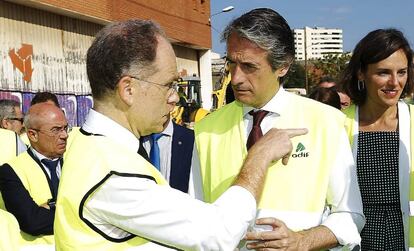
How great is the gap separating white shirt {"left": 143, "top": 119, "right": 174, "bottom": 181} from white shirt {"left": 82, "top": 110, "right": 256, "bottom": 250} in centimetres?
204

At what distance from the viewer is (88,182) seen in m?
1.87

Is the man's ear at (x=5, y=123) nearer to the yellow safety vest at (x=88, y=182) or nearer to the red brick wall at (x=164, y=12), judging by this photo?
the yellow safety vest at (x=88, y=182)

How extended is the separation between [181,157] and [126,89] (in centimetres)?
206

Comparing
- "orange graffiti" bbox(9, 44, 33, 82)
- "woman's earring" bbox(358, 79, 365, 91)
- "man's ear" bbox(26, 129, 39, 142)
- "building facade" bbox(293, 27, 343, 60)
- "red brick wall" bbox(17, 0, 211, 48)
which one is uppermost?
"building facade" bbox(293, 27, 343, 60)

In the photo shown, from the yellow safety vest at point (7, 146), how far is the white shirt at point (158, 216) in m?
3.36

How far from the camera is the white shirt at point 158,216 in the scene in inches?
73.0

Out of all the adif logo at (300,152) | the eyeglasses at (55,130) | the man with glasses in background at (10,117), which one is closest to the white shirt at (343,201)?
the adif logo at (300,152)

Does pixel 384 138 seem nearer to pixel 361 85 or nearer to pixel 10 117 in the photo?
pixel 361 85

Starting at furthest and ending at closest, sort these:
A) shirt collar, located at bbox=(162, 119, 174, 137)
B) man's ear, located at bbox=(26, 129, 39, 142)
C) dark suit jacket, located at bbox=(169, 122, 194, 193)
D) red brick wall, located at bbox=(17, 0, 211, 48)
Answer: red brick wall, located at bbox=(17, 0, 211, 48) → man's ear, located at bbox=(26, 129, 39, 142) → shirt collar, located at bbox=(162, 119, 174, 137) → dark suit jacket, located at bbox=(169, 122, 194, 193)

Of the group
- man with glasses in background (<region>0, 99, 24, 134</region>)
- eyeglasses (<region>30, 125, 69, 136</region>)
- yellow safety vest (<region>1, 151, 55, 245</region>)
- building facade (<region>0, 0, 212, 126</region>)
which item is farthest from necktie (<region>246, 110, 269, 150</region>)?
building facade (<region>0, 0, 212, 126</region>)

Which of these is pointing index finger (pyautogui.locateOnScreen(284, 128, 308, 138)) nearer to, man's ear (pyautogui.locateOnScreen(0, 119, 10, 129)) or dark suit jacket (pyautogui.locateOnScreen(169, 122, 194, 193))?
dark suit jacket (pyautogui.locateOnScreen(169, 122, 194, 193))

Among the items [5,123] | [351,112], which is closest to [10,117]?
[5,123]

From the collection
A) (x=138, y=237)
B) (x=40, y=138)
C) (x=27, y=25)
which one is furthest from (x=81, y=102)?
(x=138, y=237)

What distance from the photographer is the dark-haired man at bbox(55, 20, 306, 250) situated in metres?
1.87
